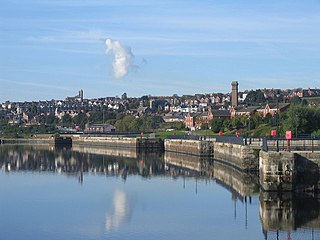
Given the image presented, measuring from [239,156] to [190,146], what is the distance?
3328cm

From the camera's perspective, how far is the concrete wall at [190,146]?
84.2 m

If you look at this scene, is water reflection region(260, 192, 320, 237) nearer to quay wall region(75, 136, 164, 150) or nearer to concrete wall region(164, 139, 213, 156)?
concrete wall region(164, 139, 213, 156)

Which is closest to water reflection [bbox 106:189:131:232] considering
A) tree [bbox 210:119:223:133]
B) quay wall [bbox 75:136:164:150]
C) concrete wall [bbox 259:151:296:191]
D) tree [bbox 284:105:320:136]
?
concrete wall [bbox 259:151:296:191]

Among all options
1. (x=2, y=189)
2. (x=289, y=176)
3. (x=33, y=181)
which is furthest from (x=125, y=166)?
(x=289, y=176)

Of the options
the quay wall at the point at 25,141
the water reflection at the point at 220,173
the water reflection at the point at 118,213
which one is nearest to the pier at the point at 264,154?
the water reflection at the point at 220,173

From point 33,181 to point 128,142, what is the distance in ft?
207

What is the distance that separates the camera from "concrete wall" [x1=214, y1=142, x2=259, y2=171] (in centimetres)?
5444

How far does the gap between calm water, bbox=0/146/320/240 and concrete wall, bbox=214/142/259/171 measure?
42.9 inches

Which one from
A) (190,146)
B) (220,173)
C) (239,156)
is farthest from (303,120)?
(239,156)

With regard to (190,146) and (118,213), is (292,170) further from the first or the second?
(190,146)

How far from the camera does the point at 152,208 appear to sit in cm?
A: 3894

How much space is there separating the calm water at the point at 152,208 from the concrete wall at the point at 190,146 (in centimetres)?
2243

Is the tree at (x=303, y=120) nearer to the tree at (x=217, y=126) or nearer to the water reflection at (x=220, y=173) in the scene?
the water reflection at (x=220, y=173)

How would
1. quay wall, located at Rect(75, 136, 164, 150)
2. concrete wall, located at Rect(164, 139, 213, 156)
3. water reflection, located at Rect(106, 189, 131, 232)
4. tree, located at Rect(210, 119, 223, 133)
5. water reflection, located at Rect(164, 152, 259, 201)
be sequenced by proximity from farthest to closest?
1. tree, located at Rect(210, 119, 223, 133)
2. quay wall, located at Rect(75, 136, 164, 150)
3. concrete wall, located at Rect(164, 139, 213, 156)
4. water reflection, located at Rect(164, 152, 259, 201)
5. water reflection, located at Rect(106, 189, 131, 232)
